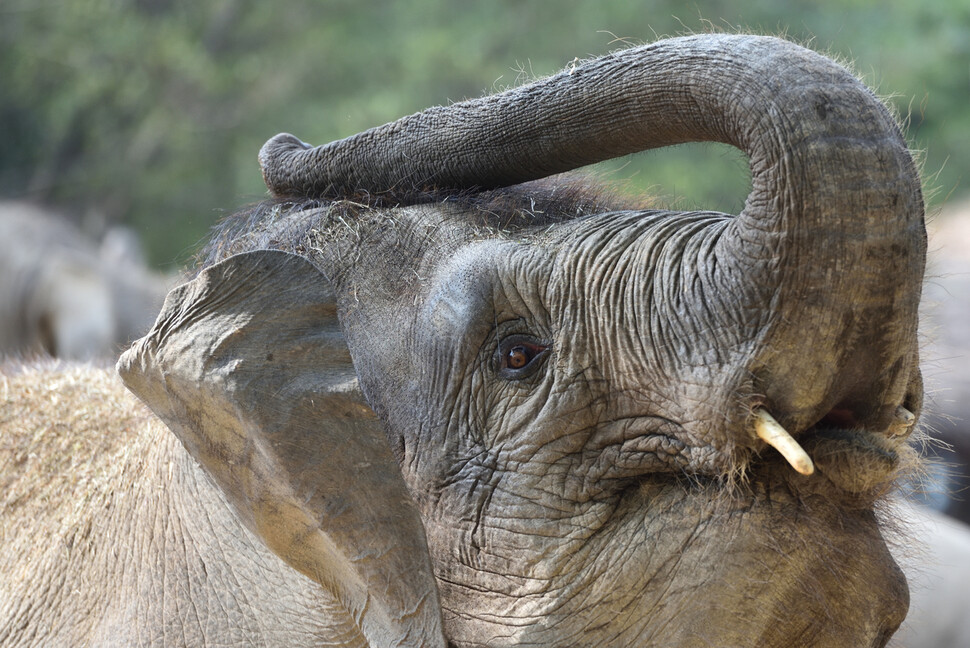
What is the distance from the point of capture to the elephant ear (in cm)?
183

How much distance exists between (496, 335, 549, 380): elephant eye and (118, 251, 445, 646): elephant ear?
0.26m

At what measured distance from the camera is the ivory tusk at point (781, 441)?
150cm

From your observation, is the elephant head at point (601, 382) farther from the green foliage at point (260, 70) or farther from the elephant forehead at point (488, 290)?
the green foliage at point (260, 70)

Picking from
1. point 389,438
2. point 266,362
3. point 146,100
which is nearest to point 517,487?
point 389,438

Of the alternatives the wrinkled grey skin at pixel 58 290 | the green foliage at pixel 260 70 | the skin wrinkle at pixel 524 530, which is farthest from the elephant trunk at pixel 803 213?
the green foliage at pixel 260 70

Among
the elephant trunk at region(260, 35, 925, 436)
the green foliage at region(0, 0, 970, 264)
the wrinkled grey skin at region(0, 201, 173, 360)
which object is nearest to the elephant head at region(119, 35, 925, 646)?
the elephant trunk at region(260, 35, 925, 436)

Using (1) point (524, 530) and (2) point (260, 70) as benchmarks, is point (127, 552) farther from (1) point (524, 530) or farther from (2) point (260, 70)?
(2) point (260, 70)

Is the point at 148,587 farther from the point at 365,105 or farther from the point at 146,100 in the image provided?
the point at 146,100

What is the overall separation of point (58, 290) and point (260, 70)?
5.12 m

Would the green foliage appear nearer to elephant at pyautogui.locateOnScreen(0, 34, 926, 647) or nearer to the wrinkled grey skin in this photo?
the wrinkled grey skin

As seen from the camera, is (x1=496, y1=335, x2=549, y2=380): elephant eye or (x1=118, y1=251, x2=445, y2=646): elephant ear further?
(x1=496, y1=335, x2=549, y2=380): elephant eye

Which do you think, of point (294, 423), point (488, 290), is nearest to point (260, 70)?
point (488, 290)

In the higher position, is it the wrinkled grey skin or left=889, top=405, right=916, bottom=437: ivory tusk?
the wrinkled grey skin

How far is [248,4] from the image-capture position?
674 inches
